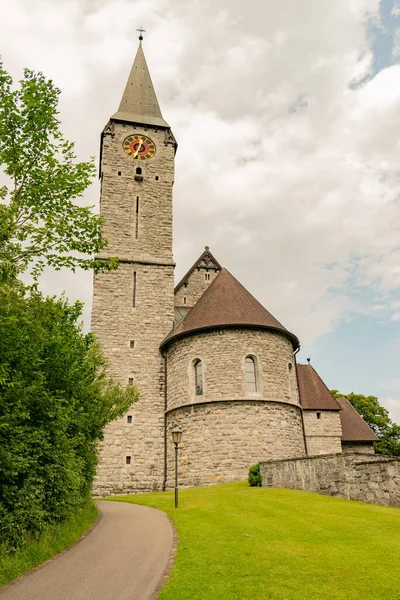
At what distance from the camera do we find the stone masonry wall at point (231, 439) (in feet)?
68.7

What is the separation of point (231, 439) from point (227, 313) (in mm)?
6068

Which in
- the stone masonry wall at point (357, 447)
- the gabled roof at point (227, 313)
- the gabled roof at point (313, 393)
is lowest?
the stone masonry wall at point (357, 447)

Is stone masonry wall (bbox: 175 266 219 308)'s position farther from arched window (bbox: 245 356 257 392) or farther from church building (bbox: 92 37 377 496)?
arched window (bbox: 245 356 257 392)

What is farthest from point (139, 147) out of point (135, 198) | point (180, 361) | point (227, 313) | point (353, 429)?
point (353, 429)

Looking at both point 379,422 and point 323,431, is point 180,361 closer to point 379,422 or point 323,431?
point 323,431

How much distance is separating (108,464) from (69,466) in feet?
47.2

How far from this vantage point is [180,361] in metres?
24.1

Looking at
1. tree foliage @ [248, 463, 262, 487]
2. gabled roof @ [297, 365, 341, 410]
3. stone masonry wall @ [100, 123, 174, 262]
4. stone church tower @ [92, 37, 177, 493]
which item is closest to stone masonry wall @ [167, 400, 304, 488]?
tree foliage @ [248, 463, 262, 487]

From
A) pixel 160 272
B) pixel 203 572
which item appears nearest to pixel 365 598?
pixel 203 572

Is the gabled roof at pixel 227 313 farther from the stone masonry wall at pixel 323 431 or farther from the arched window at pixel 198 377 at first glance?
the stone masonry wall at pixel 323 431

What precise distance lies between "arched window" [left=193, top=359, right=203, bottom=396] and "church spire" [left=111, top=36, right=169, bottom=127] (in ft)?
56.8

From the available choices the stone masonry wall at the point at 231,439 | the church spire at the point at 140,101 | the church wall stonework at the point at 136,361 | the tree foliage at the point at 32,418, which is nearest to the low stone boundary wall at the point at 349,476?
the stone masonry wall at the point at 231,439

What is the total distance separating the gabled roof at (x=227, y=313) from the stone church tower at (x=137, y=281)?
6.57 ft

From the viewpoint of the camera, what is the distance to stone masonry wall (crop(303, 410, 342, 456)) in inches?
983
